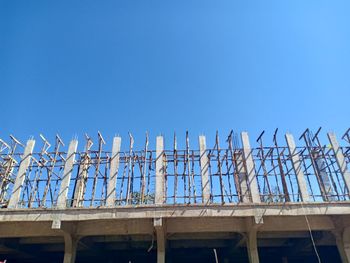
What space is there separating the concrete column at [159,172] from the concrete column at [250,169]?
3.51 meters

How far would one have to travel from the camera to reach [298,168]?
35.7 ft

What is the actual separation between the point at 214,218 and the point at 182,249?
4003 millimetres

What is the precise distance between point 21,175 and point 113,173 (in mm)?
3890

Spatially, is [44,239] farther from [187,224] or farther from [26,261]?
[187,224]

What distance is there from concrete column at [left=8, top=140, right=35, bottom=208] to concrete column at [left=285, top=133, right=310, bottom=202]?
11265 millimetres

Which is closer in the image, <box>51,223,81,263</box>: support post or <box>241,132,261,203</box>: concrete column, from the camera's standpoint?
<box>51,223,81,263</box>: support post

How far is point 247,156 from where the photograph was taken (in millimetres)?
11242

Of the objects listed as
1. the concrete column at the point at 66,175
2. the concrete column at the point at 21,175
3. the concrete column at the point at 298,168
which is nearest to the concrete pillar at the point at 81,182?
the concrete column at the point at 66,175

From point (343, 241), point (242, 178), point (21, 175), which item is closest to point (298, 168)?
point (242, 178)

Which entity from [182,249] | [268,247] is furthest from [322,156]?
[182,249]

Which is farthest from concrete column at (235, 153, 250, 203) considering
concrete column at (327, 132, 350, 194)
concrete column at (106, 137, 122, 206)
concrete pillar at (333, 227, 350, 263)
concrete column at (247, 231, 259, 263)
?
concrete column at (106, 137, 122, 206)

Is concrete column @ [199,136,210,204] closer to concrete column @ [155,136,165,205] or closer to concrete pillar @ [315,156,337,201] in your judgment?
concrete column @ [155,136,165,205]

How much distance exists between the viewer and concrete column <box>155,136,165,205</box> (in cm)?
1000

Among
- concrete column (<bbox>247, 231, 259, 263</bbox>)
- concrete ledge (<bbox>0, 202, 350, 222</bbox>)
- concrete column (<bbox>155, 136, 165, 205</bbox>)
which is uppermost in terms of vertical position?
concrete column (<bbox>155, 136, 165, 205</bbox>)
